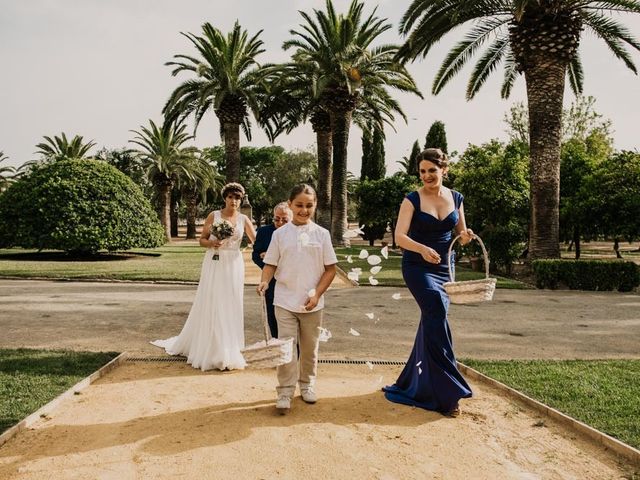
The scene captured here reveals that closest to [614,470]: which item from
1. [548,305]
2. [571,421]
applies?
[571,421]

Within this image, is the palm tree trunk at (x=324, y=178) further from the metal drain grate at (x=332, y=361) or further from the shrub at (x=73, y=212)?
the metal drain grate at (x=332, y=361)

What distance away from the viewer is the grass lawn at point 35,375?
4723mm

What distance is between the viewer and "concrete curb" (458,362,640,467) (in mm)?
3801

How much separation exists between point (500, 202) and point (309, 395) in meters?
17.7

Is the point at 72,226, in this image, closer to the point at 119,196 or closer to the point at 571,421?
the point at 119,196

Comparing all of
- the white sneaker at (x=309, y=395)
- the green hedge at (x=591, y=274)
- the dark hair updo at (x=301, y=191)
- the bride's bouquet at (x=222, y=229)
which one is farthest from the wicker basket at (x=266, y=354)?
the green hedge at (x=591, y=274)

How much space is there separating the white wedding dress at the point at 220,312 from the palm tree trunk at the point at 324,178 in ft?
83.9

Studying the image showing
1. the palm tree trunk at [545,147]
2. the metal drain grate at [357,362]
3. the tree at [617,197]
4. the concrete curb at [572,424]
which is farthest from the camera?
the tree at [617,197]

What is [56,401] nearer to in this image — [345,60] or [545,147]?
[545,147]

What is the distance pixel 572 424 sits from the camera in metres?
4.39

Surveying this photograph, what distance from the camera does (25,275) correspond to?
16.7 meters

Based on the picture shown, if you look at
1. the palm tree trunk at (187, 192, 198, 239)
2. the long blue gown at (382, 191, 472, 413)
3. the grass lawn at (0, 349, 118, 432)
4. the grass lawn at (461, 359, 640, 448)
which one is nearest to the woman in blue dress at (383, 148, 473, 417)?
the long blue gown at (382, 191, 472, 413)

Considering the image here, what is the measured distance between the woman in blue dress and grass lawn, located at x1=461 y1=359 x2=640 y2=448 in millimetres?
945

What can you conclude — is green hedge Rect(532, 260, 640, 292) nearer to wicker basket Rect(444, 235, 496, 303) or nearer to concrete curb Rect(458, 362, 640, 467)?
concrete curb Rect(458, 362, 640, 467)
